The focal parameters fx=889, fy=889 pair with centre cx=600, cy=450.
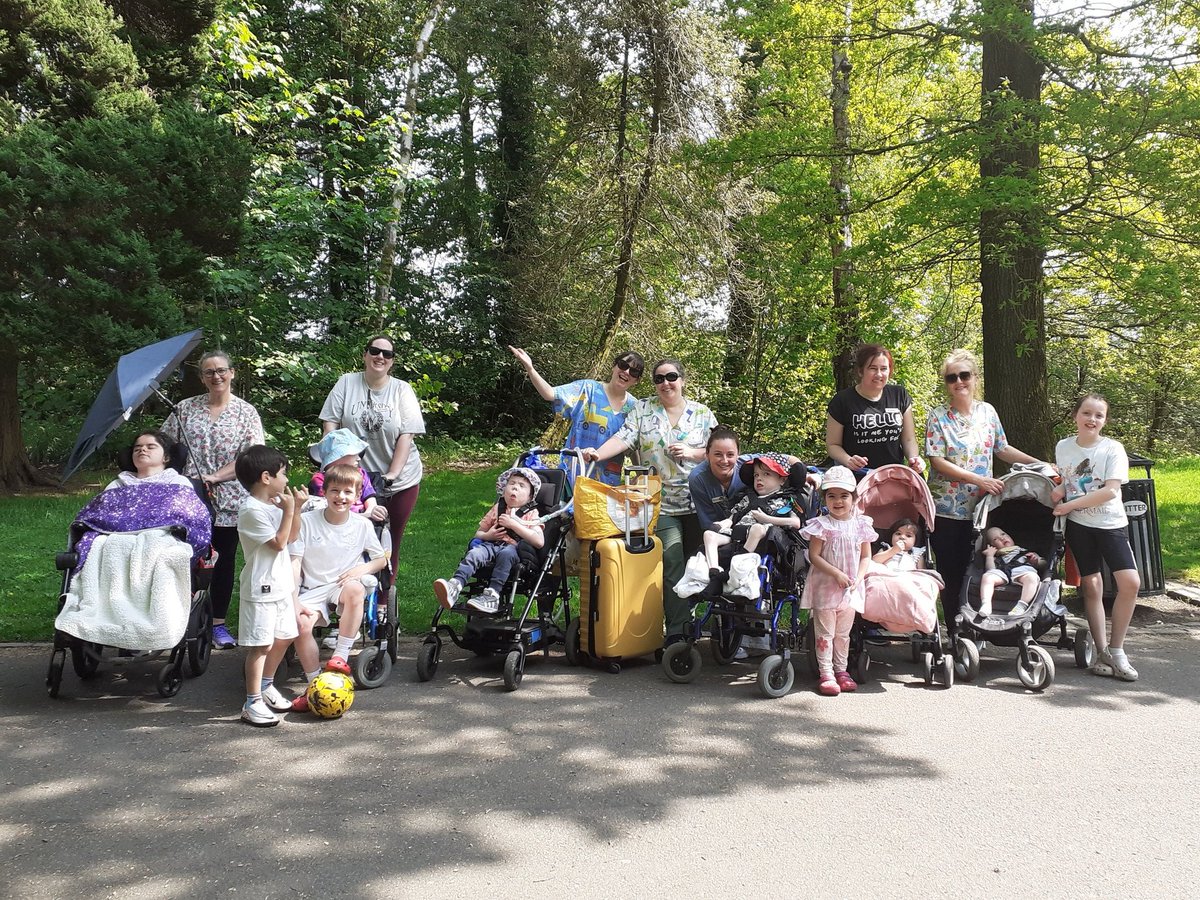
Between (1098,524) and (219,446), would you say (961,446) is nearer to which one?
(1098,524)

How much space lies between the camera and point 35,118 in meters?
11.6

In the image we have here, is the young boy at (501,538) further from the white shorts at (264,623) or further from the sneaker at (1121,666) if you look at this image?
the sneaker at (1121,666)

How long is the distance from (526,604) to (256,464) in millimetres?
1937

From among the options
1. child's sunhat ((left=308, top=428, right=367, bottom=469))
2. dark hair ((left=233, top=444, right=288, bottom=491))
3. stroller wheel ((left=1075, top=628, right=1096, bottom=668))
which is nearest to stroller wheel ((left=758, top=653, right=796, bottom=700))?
stroller wheel ((left=1075, top=628, right=1096, bottom=668))

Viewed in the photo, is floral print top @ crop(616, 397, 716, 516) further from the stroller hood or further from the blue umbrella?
the blue umbrella

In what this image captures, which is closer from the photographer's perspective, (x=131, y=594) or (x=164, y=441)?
(x=131, y=594)

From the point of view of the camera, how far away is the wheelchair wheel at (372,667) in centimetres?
514

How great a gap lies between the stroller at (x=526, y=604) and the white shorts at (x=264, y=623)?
0.95 meters

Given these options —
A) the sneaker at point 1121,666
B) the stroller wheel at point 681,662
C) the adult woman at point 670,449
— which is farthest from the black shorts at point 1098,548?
the stroller wheel at point 681,662

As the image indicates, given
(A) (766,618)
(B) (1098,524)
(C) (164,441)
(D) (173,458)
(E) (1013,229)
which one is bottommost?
(A) (766,618)

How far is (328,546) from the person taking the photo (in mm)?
5168

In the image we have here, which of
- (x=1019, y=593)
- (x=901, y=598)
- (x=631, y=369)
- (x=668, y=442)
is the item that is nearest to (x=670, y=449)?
(x=668, y=442)

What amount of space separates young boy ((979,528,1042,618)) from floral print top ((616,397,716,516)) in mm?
1897

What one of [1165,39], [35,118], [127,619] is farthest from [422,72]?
[127,619]
